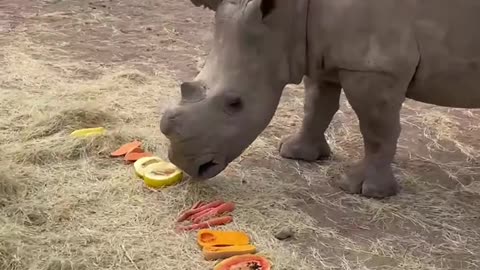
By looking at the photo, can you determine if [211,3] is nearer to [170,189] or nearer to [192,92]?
[192,92]

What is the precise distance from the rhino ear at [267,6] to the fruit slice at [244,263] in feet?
2.78

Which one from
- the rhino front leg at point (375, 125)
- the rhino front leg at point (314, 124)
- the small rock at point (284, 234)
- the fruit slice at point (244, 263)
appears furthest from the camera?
the rhino front leg at point (314, 124)

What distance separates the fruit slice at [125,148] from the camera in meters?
3.69

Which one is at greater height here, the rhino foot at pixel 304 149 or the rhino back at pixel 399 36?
the rhino back at pixel 399 36

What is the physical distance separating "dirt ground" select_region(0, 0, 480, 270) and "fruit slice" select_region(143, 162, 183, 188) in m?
0.05

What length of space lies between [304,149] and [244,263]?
101 cm

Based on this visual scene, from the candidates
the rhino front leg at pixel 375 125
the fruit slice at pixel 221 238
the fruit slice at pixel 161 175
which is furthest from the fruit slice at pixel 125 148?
the rhino front leg at pixel 375 125

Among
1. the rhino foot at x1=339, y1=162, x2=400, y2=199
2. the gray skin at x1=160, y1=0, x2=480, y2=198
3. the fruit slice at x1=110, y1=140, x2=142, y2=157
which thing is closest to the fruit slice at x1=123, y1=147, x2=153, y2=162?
the fruit slice at x1=110, y1=140, x2=142, y2=157

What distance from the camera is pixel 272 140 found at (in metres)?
3.97

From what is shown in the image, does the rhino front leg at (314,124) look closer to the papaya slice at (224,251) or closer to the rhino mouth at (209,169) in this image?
the rhino mouth at (209,169)

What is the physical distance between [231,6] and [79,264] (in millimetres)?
1032

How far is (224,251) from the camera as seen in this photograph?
287cm

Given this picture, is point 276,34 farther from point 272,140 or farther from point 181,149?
point 272,140

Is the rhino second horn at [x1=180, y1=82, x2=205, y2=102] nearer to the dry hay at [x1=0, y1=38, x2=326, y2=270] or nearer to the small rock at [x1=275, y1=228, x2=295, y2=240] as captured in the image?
the dry hay at [x1=0, y1=38, x2=326, y2=270]
